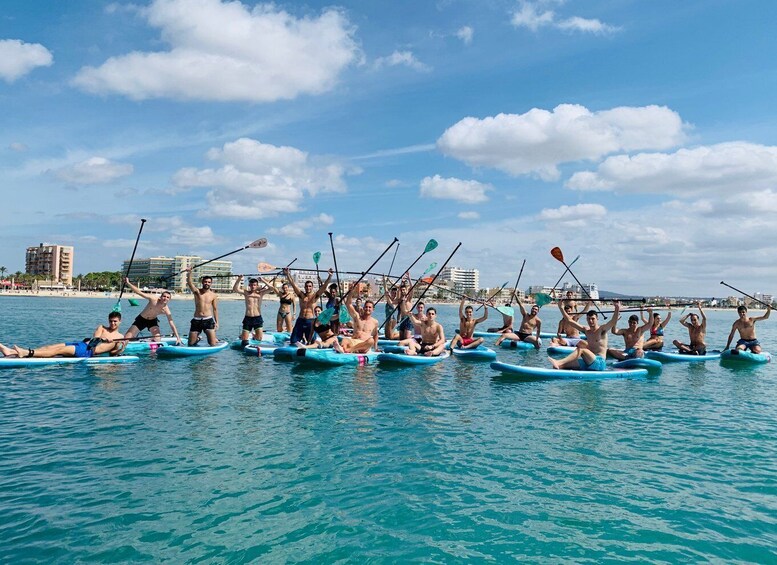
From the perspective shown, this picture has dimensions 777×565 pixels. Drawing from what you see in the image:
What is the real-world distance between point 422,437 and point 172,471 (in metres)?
3.88

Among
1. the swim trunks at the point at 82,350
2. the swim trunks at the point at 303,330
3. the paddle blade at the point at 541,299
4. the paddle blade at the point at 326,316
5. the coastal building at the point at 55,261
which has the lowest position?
the swim trunks at the point at 82,350

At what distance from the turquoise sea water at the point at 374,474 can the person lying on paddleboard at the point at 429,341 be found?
4608 millimetres

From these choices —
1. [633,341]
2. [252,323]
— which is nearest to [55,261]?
[252,323]

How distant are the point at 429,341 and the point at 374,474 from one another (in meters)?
11.0

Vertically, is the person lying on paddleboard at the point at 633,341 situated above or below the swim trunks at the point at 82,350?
above

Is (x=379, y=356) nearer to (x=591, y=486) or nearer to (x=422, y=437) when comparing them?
(x=422, y=437)

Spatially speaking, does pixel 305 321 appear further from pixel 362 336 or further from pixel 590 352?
pixel 590 352

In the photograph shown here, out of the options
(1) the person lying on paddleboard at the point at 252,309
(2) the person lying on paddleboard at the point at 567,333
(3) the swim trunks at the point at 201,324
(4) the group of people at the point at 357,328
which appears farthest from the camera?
(1) the person lying on paddleboard at the point at 252,309

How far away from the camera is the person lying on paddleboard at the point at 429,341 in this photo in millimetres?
18188

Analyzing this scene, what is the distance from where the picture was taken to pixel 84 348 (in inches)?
619

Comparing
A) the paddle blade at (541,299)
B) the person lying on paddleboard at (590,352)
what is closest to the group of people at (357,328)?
the person lying on paddleboard at (590,352)

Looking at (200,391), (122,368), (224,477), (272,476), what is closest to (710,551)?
(272,476)

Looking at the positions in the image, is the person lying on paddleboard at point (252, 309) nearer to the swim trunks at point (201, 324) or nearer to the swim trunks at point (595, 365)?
the swim trunks at point (201, 324)

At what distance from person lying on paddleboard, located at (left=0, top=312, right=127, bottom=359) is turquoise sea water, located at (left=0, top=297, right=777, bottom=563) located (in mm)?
1700
